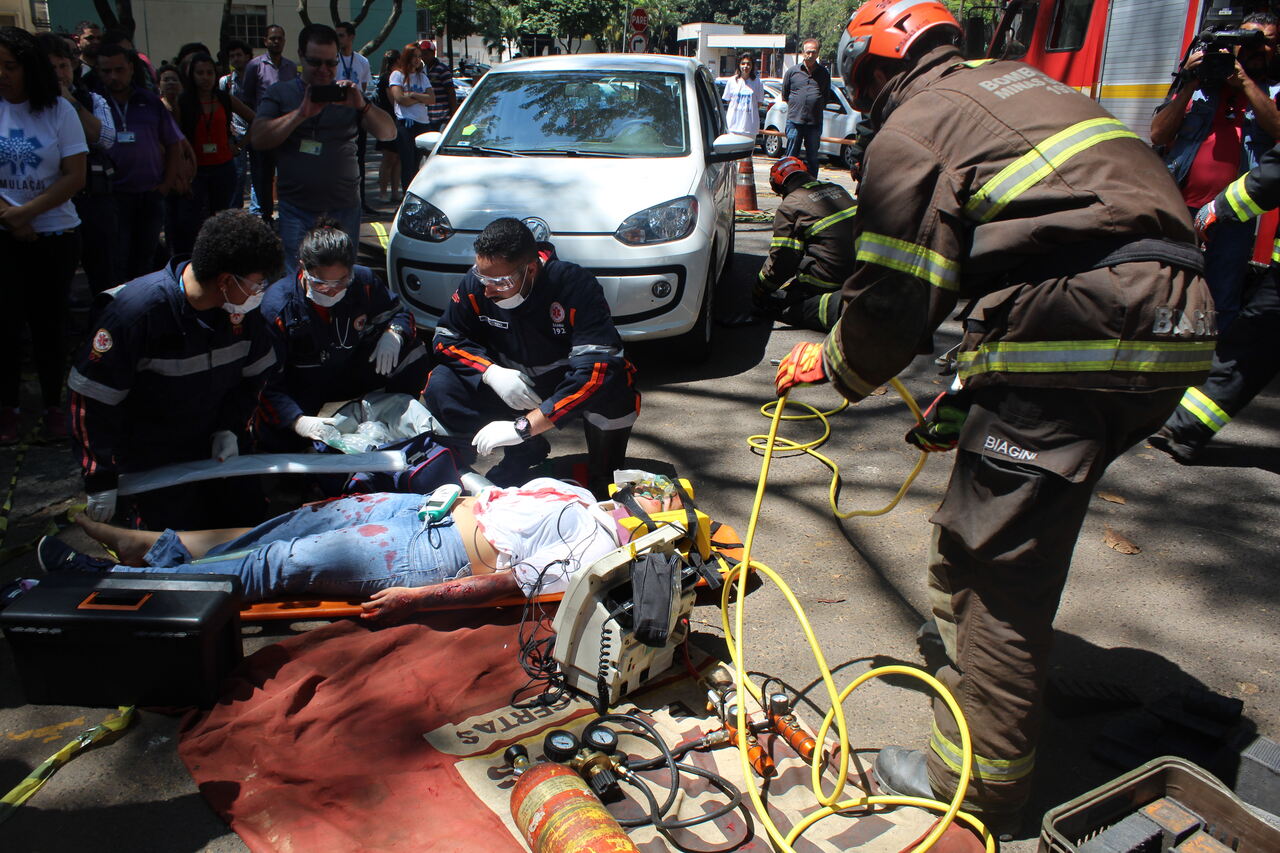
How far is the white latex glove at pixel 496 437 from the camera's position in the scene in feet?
13.5

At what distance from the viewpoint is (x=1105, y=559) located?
3934 mm

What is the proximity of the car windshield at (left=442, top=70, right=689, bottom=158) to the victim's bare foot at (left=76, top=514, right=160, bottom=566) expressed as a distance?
3618 millimetres

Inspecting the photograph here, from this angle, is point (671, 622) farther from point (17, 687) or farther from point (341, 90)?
point (341, 90)

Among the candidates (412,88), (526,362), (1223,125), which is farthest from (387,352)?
(412,88)

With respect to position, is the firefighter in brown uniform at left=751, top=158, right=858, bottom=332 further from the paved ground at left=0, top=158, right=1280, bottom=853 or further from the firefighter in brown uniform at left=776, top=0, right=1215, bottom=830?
the firefighter in brown uniform at left=776, top=0, right=1215, bottom=830

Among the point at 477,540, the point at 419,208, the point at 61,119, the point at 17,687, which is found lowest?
the point at 17,687

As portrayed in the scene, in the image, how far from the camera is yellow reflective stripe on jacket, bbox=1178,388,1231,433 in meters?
4.77

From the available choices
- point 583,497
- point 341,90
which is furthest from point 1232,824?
point 341,90

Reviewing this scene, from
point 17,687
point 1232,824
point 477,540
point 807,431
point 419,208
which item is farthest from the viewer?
point 419,208

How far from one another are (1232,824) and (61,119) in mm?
5398

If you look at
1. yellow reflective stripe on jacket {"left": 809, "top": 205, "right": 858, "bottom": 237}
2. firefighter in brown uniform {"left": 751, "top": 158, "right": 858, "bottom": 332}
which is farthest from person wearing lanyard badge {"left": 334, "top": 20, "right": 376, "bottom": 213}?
yellow reflective stripe on jacket {"left": 809, "top": 205, "right": 858, "bottom": 237}

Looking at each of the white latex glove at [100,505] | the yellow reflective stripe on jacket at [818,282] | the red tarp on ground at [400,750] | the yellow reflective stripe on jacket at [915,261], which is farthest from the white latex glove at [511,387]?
the yellow reflective stripe on jacket at [818,282]

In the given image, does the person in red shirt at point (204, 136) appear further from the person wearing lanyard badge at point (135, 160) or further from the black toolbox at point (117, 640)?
the black toolbox at point (117, 640)

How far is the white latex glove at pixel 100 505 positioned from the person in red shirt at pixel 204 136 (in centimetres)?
388
